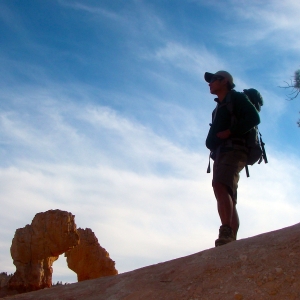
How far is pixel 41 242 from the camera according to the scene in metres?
13.3

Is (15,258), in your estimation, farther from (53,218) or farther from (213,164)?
(213,164)

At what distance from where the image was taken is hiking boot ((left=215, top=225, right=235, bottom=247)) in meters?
3.93

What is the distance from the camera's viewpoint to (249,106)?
444 cm

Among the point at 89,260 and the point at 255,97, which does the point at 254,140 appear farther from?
the point at 89,260

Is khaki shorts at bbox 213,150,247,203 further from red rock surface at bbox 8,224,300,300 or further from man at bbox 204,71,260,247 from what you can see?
red rock surface at bbox 8,224,300,300

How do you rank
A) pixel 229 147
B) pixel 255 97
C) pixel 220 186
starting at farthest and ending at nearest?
pixel 255 97, pixel 229 147, pixel 220 186

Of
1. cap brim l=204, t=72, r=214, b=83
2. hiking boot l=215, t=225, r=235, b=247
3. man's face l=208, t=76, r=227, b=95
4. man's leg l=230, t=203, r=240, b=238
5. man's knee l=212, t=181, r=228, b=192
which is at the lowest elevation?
hiking boot l=215, t=225, r=235, b=247

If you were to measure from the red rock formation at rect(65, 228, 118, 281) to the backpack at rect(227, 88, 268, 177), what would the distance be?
10907 millimetres

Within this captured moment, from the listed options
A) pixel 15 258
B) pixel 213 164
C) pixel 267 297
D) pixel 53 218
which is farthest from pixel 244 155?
pixel 15 258

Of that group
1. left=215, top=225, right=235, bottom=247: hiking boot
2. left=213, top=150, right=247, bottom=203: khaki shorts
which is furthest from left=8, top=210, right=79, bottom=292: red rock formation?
left=215, top=225, right=235, bottom=247: hiking boot

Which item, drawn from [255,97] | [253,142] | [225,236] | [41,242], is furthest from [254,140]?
[41,242]

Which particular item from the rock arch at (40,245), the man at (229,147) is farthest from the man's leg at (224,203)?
the rock arch at (40,245)

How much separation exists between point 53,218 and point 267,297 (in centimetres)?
1163

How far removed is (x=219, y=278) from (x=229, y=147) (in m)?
1.88
